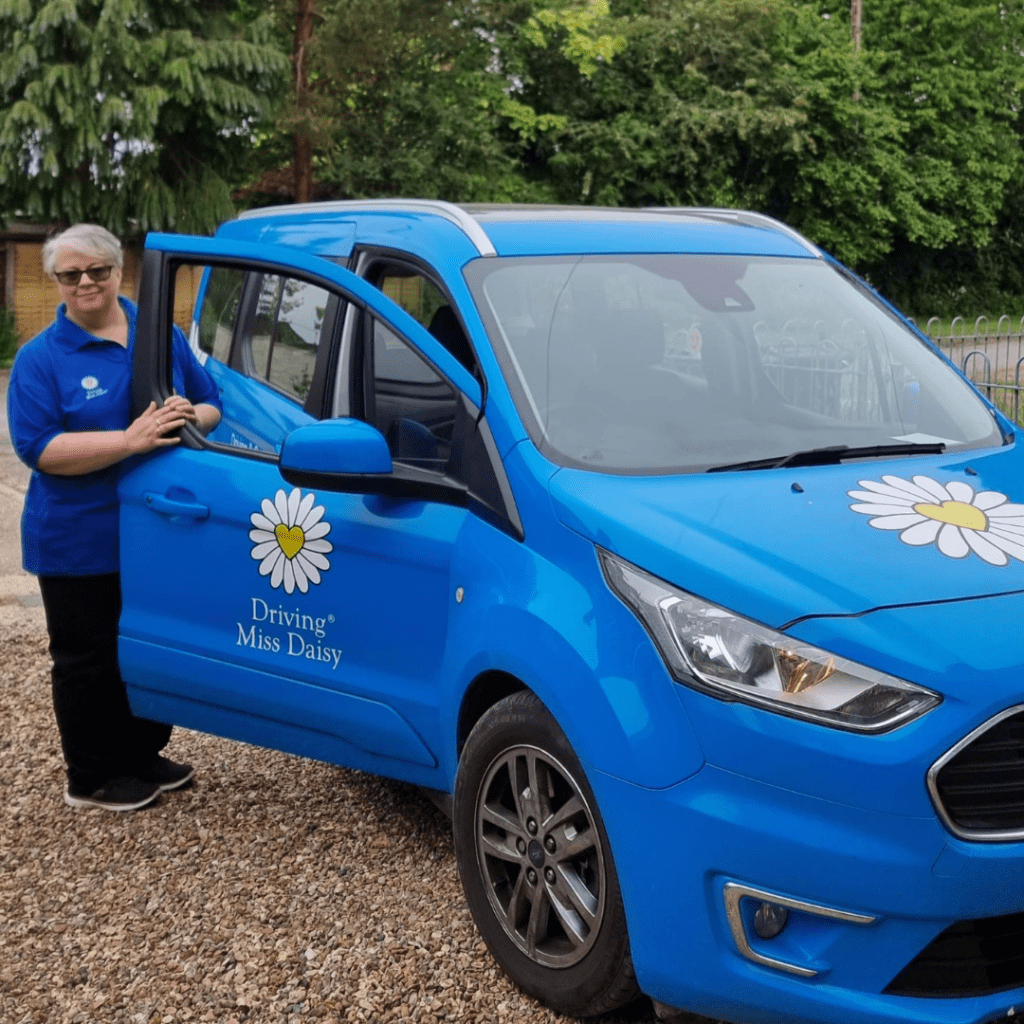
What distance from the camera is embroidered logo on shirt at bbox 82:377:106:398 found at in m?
4.29

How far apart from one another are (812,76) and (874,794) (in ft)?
123

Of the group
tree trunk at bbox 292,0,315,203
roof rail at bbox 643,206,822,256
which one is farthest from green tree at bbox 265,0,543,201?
roof rail at bbox 643,206,822,256

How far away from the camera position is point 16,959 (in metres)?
3.54

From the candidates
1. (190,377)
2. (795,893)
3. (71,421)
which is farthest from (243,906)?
(795,893)

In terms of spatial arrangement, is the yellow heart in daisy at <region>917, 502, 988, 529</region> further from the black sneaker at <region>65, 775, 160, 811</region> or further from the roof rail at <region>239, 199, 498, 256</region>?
the black sneaker at <region>65, 775, 160, 811</region>

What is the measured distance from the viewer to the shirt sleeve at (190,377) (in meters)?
4.34

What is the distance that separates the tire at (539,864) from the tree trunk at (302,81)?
Answer: 1013 inches

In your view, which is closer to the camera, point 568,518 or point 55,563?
point 568,518

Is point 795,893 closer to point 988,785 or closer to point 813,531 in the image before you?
point 988,785

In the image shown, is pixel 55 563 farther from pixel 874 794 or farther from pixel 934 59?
pixel 934 59

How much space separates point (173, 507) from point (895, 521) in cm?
210

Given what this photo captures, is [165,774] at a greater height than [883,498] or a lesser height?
lesser

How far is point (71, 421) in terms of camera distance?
4270mm

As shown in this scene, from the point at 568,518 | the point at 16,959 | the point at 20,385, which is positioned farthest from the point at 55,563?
the point at 568,518
